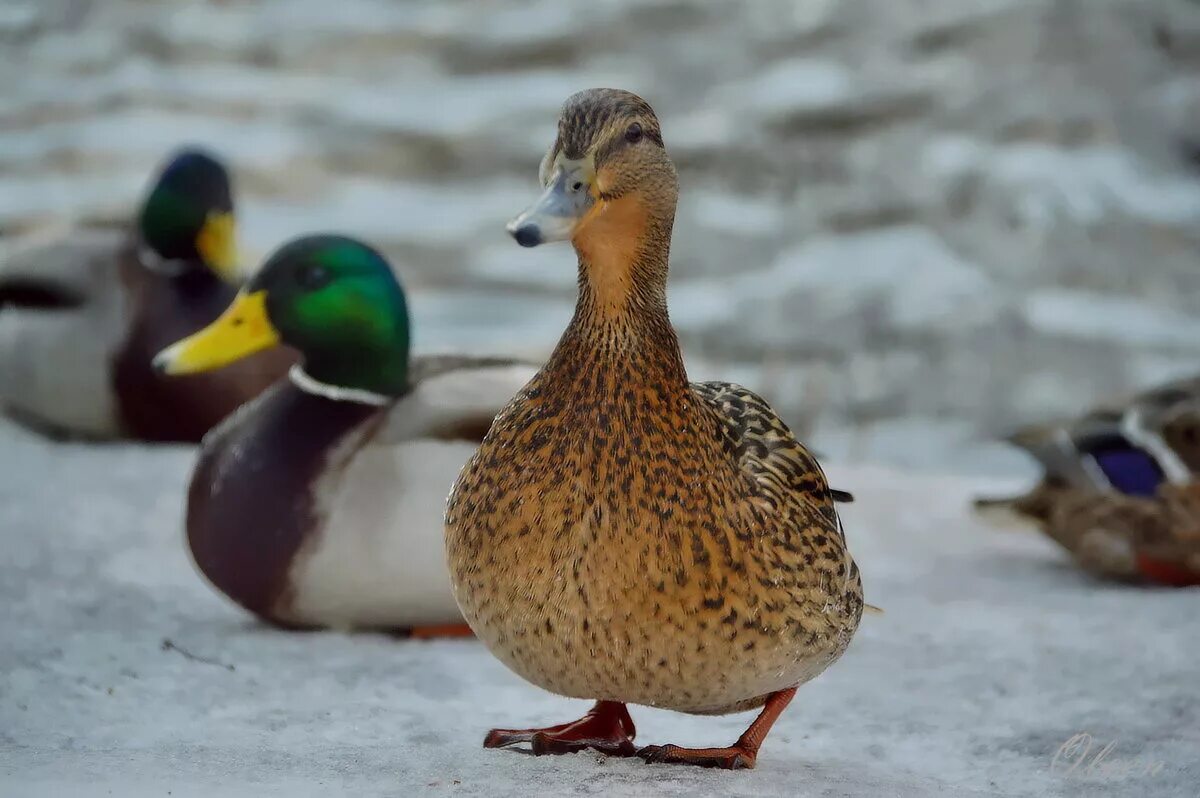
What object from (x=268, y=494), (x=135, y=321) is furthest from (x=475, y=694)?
(x=135, y=321)

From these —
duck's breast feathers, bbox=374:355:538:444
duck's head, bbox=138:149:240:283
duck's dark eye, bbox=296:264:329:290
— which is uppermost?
duck's head, bbox=138:149:240:283

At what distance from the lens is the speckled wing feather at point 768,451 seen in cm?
251

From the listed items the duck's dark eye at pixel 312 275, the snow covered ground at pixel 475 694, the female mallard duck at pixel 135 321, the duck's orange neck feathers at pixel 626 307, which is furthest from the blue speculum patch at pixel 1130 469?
the female mallard duck at pixel 135 321

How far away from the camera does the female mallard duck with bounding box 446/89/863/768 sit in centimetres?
229

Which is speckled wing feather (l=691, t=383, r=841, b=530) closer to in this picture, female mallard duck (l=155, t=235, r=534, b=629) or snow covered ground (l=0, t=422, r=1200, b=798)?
snow covered ground (l=0, t=422, r=1200, b=798)

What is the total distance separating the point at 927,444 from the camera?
279 inches

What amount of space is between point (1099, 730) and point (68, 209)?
730 cm

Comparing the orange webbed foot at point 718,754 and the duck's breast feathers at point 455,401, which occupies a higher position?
the duck's breast feathers at point 455,401

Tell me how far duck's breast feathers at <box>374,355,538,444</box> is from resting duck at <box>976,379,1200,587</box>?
1590 mm

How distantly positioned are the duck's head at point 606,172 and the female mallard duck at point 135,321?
11.0ft

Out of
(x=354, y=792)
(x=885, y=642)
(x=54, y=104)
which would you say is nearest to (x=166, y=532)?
(x=885, y=642)

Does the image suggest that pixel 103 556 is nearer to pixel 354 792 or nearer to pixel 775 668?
pixel 354 792

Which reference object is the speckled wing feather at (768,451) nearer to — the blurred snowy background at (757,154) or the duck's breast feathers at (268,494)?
the duck's breast feathers at (268,494)

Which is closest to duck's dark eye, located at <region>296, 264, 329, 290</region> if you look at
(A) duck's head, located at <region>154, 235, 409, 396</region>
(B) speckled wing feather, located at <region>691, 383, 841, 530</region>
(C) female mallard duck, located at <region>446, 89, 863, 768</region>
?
(A) duck's head, located at <region>154, 235, 409, 396</region>
